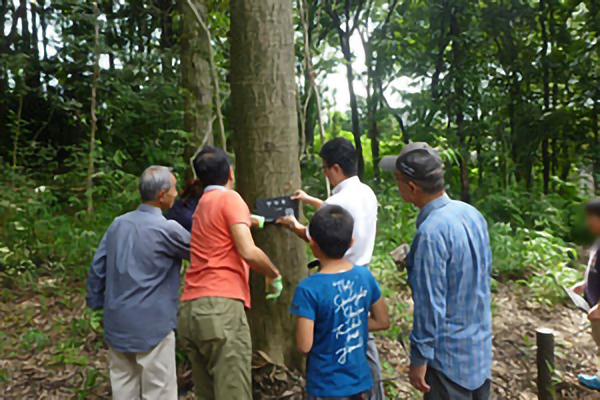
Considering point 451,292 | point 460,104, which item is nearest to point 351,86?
point 460,104

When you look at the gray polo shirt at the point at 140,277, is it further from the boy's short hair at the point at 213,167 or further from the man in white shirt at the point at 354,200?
the man in white shirt at the point at 354,200

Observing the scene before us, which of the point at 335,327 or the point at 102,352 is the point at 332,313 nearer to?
the point at 335,327

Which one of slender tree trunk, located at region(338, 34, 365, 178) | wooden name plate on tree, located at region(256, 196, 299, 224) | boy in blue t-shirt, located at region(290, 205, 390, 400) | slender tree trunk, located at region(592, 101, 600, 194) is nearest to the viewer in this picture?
boy in blue t-shirt, located at region(290, 205, 390, 400)

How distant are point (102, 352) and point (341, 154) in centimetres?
300

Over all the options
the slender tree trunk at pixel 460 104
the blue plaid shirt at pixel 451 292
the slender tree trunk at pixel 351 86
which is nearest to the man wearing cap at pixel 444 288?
the blue plaid shirt at pixel 451 292

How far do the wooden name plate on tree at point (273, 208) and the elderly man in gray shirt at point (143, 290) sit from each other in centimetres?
58

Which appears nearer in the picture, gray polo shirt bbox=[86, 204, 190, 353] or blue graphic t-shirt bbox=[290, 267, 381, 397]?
blue graphic t-shirt bbox=[290, 267, 381, 397]

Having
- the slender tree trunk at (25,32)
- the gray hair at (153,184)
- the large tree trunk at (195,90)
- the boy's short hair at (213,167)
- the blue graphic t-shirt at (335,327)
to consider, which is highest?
the slender tree trunk at (25,32)

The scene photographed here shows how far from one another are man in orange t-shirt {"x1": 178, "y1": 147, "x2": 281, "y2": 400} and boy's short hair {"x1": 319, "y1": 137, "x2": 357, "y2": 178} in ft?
2.07

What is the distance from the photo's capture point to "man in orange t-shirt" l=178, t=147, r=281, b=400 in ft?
9.96

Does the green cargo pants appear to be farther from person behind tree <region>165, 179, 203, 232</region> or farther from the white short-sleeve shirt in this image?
person behind tree <region>165, 179, 203, 232</region>

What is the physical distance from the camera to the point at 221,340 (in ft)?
10.1

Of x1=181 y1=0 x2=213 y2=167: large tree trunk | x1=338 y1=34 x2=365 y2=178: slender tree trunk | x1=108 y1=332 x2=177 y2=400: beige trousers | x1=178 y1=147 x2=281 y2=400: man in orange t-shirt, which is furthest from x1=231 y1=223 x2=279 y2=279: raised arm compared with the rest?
x1=338 y1=34 x2=365 y2=178: slender tree trunk

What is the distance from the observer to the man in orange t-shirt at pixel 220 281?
3.04 metres
